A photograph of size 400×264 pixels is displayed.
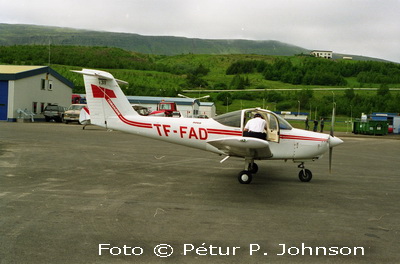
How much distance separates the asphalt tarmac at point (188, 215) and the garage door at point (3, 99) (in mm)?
26967

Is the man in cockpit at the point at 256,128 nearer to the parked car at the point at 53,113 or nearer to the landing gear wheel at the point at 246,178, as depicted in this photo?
the landing gear wheel at the point at 246,178

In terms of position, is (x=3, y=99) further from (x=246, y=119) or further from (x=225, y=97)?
(x=225, y=97)

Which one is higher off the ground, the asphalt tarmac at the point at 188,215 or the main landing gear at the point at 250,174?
the main landing gear at the point at 250,174

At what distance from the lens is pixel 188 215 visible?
655cm

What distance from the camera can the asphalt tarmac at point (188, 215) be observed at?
4812 millimetres

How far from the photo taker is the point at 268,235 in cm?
559

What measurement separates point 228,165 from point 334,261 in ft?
28.3

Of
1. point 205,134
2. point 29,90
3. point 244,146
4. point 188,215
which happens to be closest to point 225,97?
point 29,90

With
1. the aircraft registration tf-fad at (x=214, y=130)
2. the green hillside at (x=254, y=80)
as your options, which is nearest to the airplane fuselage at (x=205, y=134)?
the aircraft registration tf-fad at (x=214, y=130)

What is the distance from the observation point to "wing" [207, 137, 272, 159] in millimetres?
8586

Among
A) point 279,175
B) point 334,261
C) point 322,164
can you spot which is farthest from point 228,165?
point 334,261

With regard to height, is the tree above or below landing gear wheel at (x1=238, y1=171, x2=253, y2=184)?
above

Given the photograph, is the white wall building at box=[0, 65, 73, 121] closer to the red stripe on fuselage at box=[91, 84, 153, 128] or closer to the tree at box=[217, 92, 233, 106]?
the red stripe on fuselage at box=[91, 84, 153, 128]

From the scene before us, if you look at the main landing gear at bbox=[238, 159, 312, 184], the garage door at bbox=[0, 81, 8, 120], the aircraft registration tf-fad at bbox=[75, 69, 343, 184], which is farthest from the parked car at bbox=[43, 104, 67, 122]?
the main landing gear at bbox=[238, 159, 312, 184]
